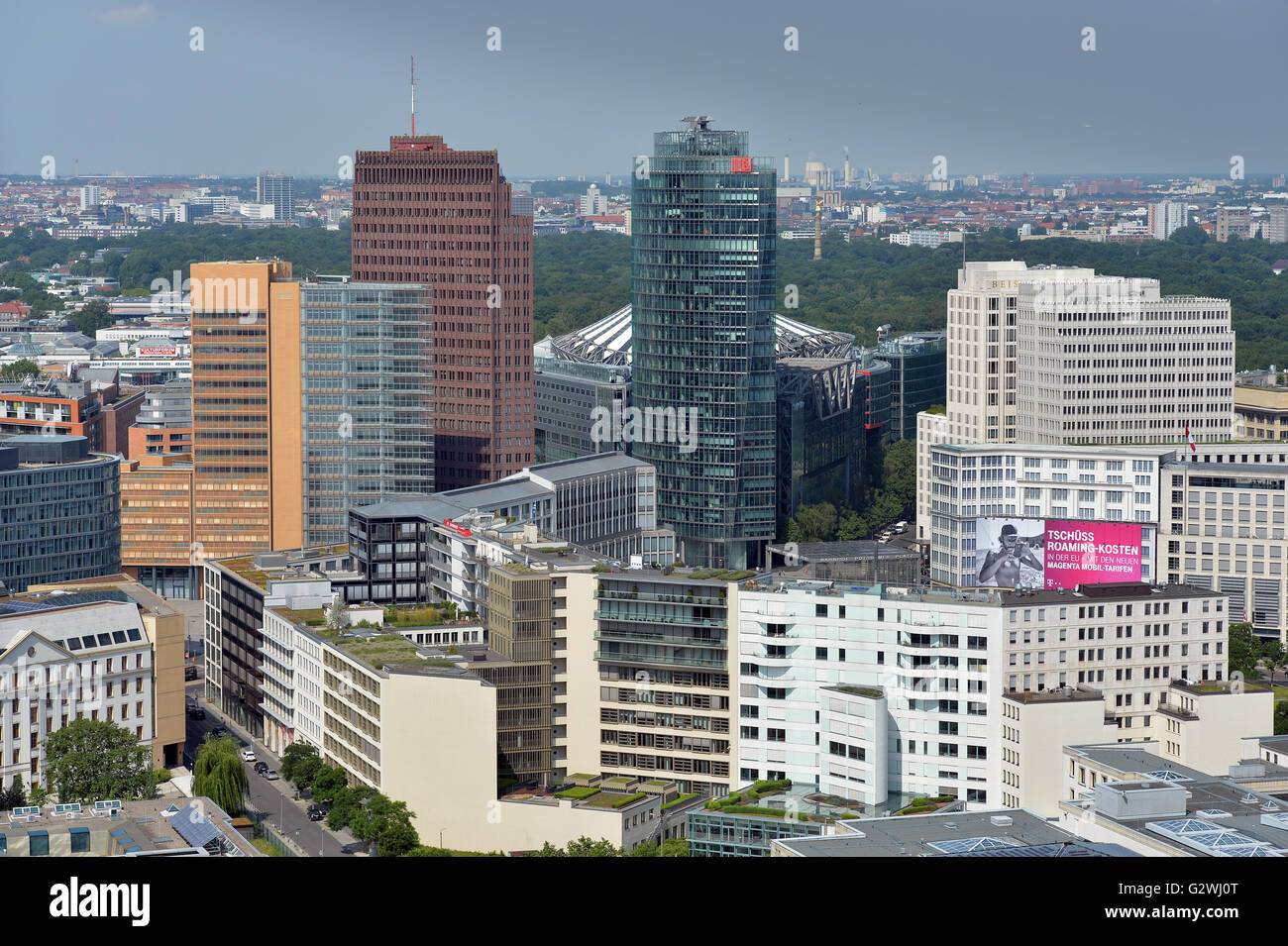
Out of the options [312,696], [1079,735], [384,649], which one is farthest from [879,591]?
[312,696]

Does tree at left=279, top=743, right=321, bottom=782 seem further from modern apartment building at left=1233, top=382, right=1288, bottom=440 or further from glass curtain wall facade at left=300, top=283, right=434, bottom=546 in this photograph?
modern apartment building at left=1233, top=382, right=1288, bottom=440

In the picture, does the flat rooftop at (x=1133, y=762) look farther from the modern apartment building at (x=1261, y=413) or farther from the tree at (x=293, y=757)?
the modern apartment building at (x=1261, y=413)

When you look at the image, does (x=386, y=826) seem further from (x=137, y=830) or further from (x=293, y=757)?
(x=137, y=830)

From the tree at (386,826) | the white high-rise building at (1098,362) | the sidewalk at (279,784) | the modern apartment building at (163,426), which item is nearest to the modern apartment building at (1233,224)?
the white high-rise building at (1098,362)

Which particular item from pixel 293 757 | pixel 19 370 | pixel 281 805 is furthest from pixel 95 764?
pixel 19 370

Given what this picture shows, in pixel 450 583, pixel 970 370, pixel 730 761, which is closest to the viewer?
pixel 730 761
